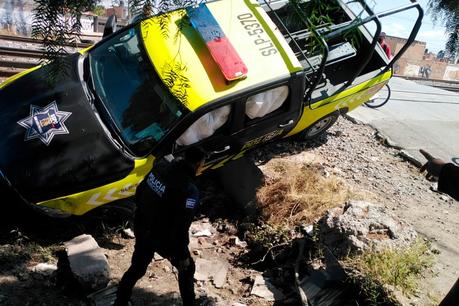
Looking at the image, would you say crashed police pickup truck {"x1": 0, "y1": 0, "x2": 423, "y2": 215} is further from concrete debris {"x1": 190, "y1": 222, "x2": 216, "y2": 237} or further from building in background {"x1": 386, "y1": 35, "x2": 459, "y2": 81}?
building in background {"x1": 386, "y1": 35, "x2": 459, "y2": 81}

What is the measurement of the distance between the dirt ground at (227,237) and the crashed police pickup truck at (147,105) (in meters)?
0.48

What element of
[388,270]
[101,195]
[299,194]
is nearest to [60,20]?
[101,195]

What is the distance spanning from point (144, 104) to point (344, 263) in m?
2.44

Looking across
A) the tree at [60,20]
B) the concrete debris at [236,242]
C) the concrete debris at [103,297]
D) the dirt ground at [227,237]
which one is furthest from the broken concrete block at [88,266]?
the tree at [60,20]

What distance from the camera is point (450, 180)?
262 cm

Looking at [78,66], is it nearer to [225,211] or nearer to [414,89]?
[225,211]

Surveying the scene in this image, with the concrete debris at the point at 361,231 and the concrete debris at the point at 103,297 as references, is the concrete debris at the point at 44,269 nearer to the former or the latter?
the concrete debris at the point at 103,297

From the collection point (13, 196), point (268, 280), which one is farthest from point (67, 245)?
point (268, 280)

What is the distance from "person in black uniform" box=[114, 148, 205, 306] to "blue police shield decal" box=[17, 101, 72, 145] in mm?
1388

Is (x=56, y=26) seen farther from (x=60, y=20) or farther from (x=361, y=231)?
(x=361, y=231)

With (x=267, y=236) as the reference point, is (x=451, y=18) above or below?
above

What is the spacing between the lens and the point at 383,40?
24.3 ft

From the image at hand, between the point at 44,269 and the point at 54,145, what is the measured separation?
1.12 meters

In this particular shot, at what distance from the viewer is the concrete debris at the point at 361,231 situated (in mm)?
4069
